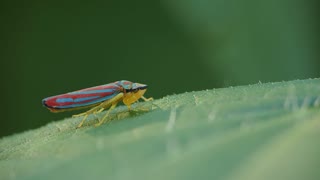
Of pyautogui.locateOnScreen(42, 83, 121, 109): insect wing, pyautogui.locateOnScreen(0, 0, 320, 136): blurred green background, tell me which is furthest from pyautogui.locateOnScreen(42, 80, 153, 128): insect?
pyautogui.locateOnScreen(0, 0, 320, 136): blurred green background

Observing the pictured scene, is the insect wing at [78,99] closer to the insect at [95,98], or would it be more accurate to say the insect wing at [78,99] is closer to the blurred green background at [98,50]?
the insect at [95,98]

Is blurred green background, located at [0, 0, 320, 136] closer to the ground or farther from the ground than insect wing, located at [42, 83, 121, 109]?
farther from the ground

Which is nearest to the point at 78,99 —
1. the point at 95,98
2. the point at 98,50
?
the point at 95,98

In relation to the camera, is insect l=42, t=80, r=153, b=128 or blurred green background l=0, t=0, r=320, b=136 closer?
insect l=42, t=80, r=153, b=128

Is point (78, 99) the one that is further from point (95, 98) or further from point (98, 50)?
point (98, 50)

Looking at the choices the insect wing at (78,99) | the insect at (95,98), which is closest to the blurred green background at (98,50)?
the insect at (95,98)

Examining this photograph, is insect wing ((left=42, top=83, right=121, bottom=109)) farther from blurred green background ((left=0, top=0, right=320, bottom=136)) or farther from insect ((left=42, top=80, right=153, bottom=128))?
blurred green background ((left=0, top=0, right=320, bottom=136))

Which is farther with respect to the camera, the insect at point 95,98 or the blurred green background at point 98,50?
the blurred green background at point 98,50

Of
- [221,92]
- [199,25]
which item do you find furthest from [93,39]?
[221,92]
